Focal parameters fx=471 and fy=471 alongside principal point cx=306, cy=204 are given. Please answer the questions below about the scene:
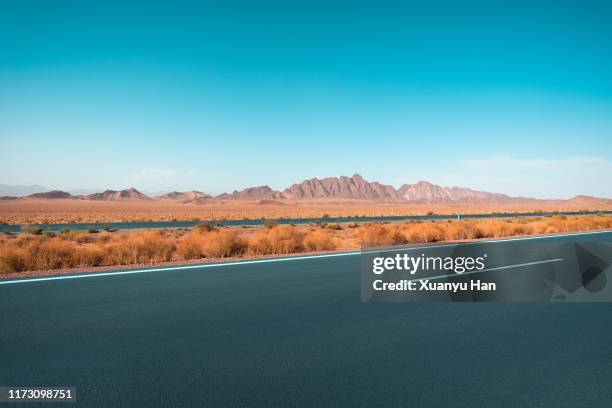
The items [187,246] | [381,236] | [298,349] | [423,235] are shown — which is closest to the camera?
[298,349]

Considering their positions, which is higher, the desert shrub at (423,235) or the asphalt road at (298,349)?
the desert shrub at (423,235)

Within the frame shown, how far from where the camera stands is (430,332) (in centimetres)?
575

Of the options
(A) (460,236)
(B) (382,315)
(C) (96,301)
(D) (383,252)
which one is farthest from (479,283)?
(A) (460,236)

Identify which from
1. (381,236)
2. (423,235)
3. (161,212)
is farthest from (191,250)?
(161,212)

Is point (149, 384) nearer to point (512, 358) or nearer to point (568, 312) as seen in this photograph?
point (512, 358)

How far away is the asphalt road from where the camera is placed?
12.9 feet

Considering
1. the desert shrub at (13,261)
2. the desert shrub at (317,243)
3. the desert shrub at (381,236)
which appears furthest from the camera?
the desert shrub at (381,236)

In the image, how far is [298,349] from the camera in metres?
5.05

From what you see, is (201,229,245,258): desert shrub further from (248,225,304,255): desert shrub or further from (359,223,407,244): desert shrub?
(359,223,407,244): desert shrub

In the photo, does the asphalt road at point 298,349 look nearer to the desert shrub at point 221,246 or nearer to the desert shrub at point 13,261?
the desert shrub at point 13,261

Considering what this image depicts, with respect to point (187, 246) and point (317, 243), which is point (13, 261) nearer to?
point (187, 246)

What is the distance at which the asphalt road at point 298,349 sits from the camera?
12.9 feet

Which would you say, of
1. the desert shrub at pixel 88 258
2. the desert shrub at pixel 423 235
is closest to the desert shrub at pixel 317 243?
the desert shrub at pixel 423 235

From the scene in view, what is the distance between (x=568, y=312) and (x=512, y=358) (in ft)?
8.70
